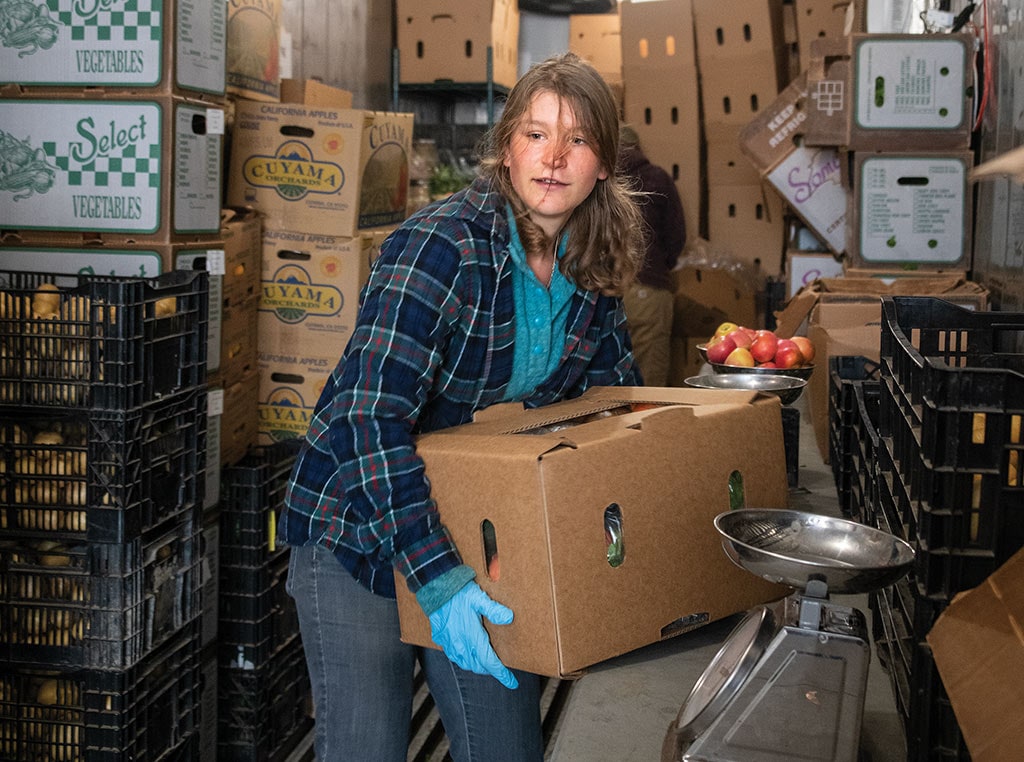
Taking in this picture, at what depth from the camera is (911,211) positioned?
4059 millimetres

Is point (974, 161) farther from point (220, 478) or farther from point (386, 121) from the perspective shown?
point (220, 478)

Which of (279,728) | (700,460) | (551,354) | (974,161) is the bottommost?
(279,728)

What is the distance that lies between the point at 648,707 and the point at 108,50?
88.3 inches

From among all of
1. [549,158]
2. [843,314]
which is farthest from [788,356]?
[549,158]

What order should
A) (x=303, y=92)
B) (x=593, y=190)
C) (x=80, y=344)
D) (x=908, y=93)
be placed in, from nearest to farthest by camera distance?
(x=593, y=190) < (x=80, y=344) < (x=908, y=93) < (x=303, y=92)

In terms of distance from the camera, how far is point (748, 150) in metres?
4.91

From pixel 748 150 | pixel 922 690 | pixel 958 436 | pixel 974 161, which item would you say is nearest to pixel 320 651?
pixel 922 690

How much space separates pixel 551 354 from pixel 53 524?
1365mm

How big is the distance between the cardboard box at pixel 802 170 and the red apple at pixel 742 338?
5.13 ft

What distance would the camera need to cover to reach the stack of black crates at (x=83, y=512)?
2457 mm

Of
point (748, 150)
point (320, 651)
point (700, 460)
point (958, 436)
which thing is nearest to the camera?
point (958, 436)

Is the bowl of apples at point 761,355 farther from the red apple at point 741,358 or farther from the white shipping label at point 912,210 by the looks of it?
the white shipping label at point 912,210

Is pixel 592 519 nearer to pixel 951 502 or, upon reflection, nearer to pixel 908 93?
pixel 951 502

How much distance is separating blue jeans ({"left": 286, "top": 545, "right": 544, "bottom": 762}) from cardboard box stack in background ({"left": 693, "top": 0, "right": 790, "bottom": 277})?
509 cm
